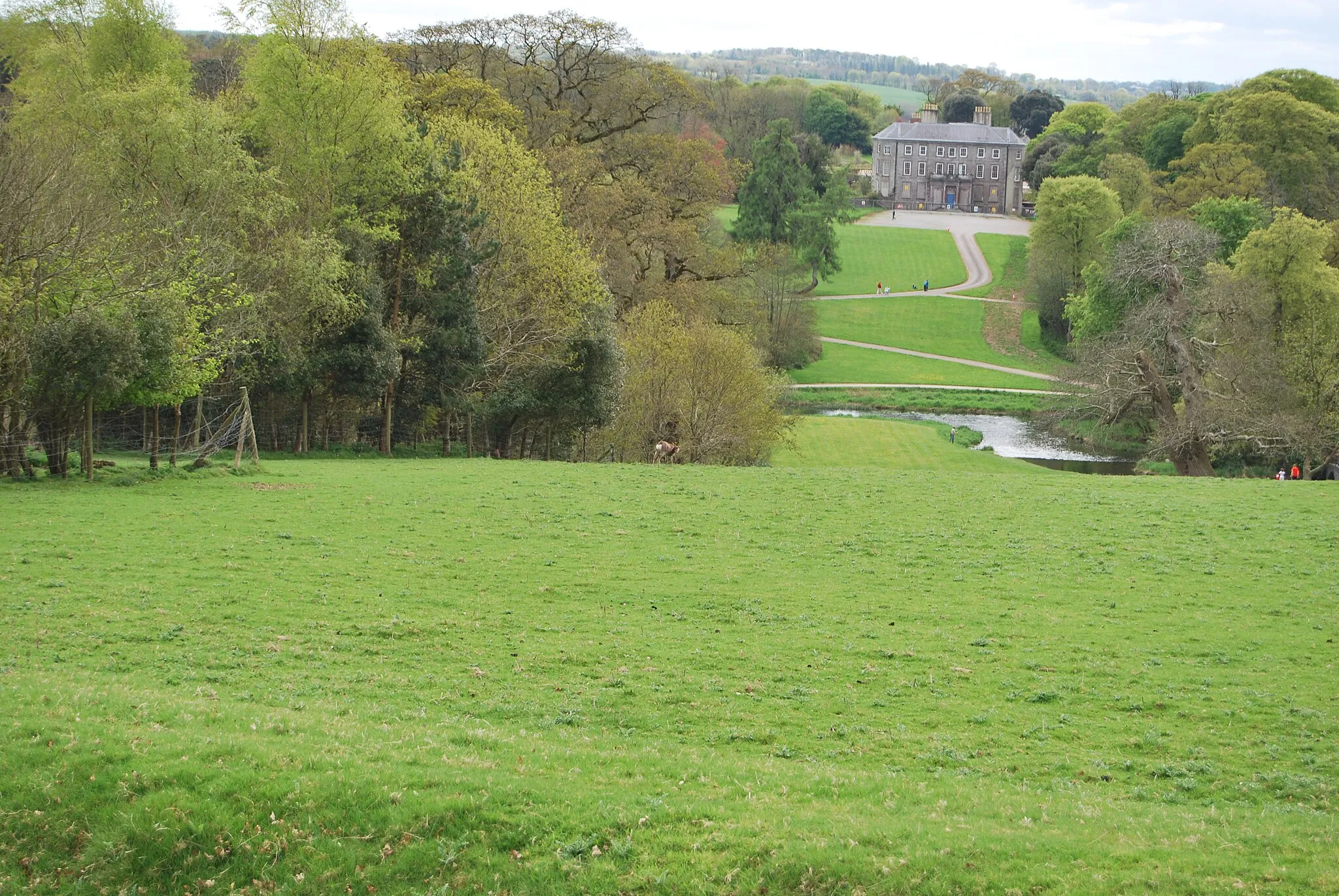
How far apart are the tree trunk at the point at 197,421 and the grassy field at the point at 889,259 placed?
78.3 metres

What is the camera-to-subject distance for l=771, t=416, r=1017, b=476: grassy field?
171ft

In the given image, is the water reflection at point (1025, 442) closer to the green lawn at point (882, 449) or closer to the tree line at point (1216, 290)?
the tree line at point (1216, 290)

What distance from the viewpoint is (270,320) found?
35688mm

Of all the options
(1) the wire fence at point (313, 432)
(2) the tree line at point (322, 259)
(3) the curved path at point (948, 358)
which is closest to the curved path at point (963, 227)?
(3) the curved path at point (948, 358)

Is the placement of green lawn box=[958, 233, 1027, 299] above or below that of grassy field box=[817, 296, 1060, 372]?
above

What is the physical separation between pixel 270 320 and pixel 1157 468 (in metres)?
42.0

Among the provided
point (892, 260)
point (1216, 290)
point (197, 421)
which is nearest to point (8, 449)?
point (197, 421)

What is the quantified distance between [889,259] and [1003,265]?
12.8 m

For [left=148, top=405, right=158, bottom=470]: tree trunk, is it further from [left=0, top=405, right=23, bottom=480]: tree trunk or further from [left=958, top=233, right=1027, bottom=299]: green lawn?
[left=958, top=233, right=1027, bottom=299]: green lawn

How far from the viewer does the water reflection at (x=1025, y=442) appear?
58750mm

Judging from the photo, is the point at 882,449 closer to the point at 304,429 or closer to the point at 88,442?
the point at 304,429

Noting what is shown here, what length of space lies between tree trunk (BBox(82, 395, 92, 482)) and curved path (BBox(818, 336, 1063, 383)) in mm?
68568

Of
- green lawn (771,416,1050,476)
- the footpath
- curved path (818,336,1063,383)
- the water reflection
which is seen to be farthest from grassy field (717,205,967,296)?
green lawn (771,416,1050,476)

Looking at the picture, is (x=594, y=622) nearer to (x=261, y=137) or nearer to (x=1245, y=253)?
(x=261, y=137)
